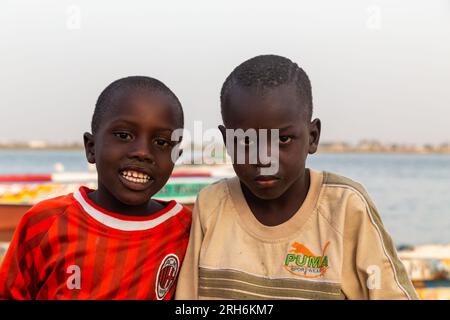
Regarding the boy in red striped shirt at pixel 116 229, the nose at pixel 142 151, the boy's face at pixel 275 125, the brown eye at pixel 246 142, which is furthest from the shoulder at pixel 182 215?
the brown eye at pixel 246 142

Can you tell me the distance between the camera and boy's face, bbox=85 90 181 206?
7.00 ft

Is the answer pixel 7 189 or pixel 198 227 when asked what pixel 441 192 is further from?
A: pixel 198 227

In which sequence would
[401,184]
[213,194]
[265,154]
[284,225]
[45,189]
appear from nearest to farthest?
[265,154] → [284,225] → [213,194] → [45,189] → [401,184]

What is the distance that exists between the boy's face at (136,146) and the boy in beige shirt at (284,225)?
0.88ft

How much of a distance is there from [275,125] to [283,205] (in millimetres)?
372

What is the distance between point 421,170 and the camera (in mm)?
40031

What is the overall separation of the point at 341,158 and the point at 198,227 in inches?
1791

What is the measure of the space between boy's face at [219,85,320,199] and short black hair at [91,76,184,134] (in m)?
0.32

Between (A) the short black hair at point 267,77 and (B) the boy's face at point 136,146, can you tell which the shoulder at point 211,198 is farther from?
(A) the short black hair at point 267,77

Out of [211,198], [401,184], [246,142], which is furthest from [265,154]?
[401,184]

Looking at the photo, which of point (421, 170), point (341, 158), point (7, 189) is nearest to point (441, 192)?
point (421, 170)

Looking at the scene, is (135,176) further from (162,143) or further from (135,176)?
(162,143)

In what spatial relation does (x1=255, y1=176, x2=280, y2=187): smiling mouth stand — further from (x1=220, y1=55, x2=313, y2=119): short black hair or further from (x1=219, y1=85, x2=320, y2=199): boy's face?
(x1=220, y1=55, x2=313, y2=119): short black hair

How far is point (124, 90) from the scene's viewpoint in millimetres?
2221
